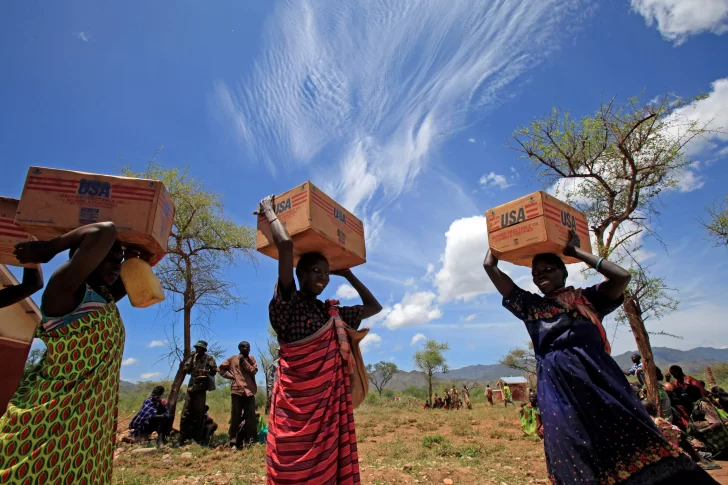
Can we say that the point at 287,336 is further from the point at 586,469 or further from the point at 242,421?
the point at 242,421

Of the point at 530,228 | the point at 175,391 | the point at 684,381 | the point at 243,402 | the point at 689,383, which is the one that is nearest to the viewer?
the point at 530,228

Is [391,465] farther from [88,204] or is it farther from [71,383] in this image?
[88,204]

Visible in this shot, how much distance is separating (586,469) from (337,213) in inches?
82.2

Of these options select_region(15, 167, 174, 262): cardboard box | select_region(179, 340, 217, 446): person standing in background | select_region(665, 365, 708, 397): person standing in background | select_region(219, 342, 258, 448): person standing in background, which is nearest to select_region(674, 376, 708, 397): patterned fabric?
select_region(665, 365, 708, 397): person standing in background

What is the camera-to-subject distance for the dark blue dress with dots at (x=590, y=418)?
2.22 metres

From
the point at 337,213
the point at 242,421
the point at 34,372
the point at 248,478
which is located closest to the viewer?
the point at 34,372

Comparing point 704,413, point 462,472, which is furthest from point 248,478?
point 704,413

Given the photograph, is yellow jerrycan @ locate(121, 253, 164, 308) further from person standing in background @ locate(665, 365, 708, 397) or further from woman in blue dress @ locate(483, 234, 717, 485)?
person standing in background @ locate(665, 365, 708, 397)

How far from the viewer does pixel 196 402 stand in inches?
305

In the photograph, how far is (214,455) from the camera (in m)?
6.39

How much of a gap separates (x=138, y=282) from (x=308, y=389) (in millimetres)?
1102

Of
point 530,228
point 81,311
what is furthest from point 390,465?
point 81,311

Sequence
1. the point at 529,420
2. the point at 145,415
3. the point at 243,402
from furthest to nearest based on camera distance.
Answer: the point at 529,420
the point at 145,415
the point at 243,402

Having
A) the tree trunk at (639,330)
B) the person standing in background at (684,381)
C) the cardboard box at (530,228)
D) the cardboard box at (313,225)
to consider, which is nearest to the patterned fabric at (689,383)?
the person standing in background at (684,381)
